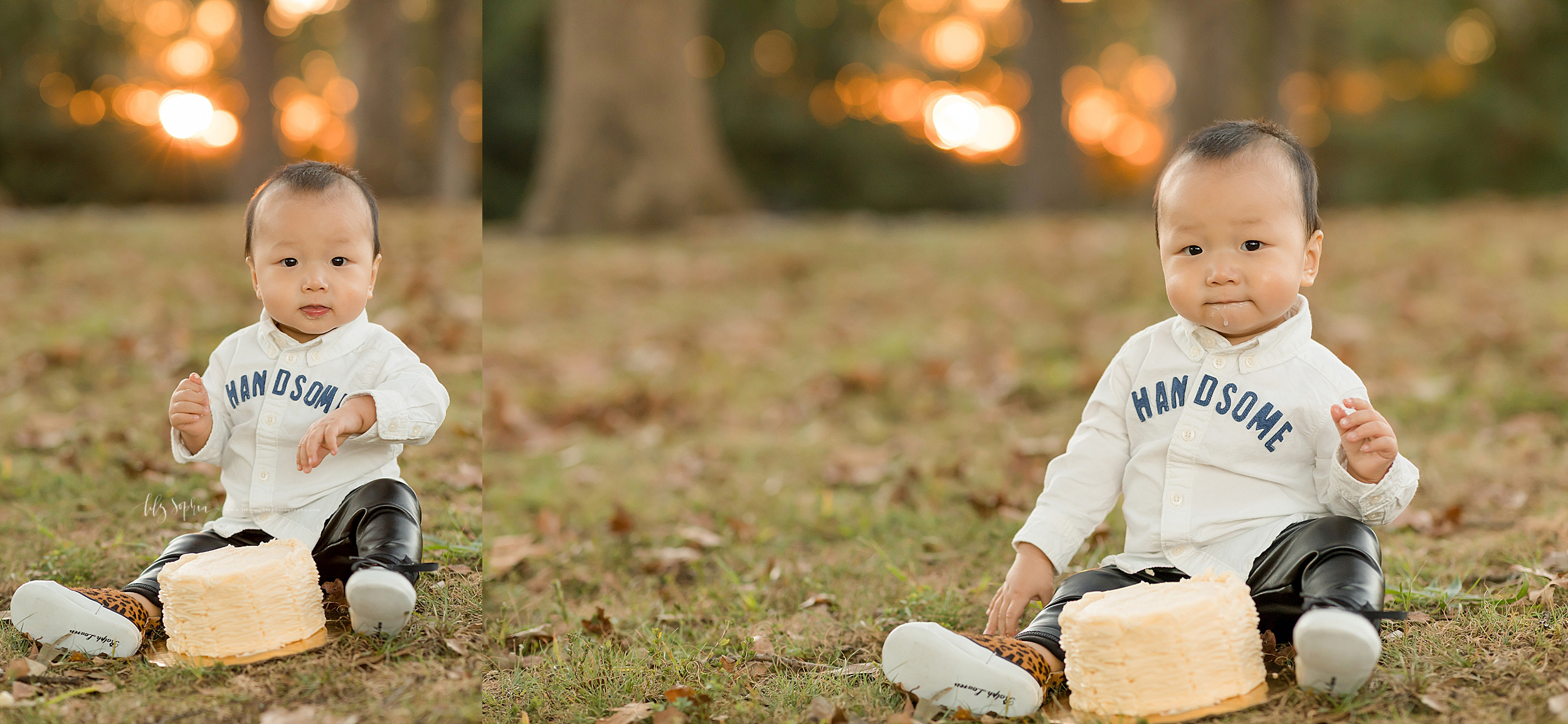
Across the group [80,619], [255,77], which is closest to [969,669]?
[80,619]

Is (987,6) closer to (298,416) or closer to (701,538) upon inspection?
(701,538)

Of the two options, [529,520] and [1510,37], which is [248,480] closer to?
[529,520]

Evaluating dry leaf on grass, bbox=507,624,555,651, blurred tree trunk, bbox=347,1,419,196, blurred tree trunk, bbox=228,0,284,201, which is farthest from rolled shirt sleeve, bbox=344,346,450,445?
blurred tree trunk, bbox=347,1,419,196

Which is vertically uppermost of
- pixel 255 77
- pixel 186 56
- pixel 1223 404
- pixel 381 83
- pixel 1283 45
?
pixel 1283 45

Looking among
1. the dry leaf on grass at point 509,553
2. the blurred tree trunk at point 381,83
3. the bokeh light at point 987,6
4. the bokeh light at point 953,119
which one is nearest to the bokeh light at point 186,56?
the blurred tree trunk at point 381,83

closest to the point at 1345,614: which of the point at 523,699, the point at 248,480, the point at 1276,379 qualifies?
the point at 1276,379

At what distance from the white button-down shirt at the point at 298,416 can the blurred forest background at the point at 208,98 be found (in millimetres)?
778

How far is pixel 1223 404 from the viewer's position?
2170 mm

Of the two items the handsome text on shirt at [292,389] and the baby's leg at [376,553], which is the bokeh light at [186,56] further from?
the baby's leg at [376,553]

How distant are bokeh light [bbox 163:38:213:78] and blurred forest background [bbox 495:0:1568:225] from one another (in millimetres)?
9215

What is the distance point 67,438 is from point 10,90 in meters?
11.5

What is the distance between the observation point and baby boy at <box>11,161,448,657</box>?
6.39 feet

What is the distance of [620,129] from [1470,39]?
75.0 feet

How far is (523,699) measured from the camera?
2.29 meters
